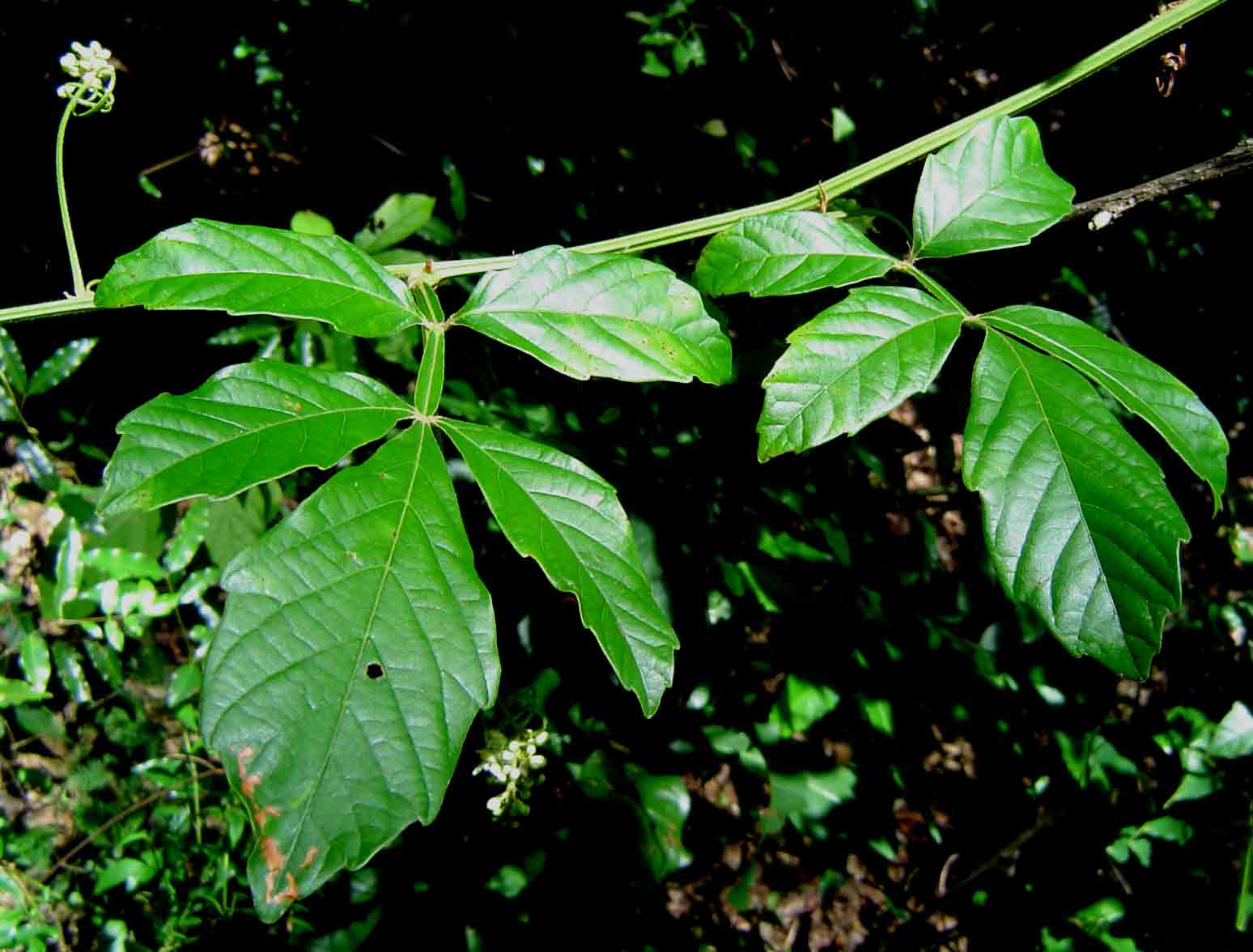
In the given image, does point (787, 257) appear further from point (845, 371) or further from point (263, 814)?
point (263, 814)

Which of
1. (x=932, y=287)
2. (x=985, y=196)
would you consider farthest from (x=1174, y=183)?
(x=932, y=287)

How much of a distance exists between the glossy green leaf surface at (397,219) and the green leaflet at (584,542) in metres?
1.10

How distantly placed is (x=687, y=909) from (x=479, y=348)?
2.21m

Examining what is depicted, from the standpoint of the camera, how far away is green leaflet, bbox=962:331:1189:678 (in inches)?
34.2

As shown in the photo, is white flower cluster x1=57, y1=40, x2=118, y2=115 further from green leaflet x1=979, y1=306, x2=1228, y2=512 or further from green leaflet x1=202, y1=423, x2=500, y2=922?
green leaflet x1=979, y1=306, x2=1228, y2=512

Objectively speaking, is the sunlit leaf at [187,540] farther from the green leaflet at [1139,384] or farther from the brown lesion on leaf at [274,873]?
the green leaflet at [1139,384]

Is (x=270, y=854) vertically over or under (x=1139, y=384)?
under

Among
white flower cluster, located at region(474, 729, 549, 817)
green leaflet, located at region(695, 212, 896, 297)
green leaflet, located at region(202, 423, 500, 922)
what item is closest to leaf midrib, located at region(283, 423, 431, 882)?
green leaflet, located at region(202, 423, 500, 922)

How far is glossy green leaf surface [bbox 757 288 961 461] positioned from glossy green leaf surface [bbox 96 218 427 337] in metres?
0.46

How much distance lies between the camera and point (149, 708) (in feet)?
9.20

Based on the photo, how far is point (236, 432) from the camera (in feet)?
2.88

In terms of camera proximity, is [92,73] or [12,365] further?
[12,365]

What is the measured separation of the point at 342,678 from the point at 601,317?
502mm

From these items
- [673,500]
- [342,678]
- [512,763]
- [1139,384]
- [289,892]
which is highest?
[1139,384]
